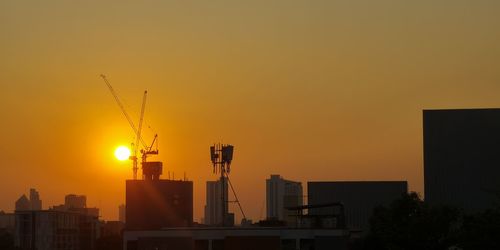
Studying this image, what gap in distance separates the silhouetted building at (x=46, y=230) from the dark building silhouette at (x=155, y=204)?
66.7 feet

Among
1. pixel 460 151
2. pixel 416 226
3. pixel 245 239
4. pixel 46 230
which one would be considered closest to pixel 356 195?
pixel 460 151

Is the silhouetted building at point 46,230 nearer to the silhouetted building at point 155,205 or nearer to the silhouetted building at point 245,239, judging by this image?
the silhouetted building at point 155,205

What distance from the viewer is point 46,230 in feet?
556

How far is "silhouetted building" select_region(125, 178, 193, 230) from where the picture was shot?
15400cm

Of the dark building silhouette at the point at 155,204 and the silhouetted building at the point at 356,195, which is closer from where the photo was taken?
the dark building silhouette at the point at 155,204

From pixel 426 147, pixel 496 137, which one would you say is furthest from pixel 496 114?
pixel 426 147

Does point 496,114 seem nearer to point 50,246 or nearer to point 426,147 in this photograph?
point 426,147

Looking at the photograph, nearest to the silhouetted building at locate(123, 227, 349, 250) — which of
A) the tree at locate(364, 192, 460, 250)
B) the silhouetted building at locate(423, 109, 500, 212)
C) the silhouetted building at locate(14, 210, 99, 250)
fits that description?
the tree at locate(364, 192, 460, 250)

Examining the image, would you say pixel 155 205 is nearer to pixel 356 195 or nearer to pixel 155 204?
pixel 155 204

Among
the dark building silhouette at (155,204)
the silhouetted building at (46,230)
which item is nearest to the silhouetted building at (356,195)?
the dark building silhouette at (155,204)

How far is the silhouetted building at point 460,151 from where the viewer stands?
128 metres

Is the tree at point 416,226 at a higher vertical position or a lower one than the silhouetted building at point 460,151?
lower

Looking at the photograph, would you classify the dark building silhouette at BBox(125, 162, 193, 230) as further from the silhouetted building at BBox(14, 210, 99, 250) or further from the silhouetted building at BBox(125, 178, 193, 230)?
the silhouetted building at BBox(14, 210, 99, 250)

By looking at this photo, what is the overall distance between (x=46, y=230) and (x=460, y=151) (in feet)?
267
